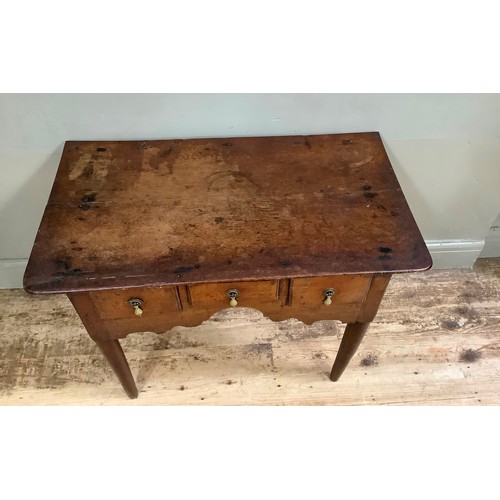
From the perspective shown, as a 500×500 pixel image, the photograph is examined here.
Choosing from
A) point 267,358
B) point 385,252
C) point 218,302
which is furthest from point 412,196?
point 218,302

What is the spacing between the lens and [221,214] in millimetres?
1144

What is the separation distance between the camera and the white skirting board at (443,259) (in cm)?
176

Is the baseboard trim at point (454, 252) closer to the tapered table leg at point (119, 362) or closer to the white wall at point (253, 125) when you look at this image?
the white wall at point (253, 125)

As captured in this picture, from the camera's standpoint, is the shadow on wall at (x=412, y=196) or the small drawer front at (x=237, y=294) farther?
the shadow on wall at (x=412, y=196)

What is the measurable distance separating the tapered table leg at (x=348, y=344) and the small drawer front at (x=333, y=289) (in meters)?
0.16

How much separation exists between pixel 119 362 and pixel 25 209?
→ 66 cm

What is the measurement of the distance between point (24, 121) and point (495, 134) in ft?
4.80

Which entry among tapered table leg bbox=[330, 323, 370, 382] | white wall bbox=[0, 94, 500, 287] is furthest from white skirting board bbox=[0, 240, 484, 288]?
tapered table leg bbox=[330, 323, 370, 382]

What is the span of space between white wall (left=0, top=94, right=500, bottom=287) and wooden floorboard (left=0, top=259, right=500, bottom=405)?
0.46 m

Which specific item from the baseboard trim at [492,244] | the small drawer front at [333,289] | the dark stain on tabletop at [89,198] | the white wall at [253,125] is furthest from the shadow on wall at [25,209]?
the baseboard trim at [492,244]

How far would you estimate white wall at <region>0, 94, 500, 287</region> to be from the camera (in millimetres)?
1287

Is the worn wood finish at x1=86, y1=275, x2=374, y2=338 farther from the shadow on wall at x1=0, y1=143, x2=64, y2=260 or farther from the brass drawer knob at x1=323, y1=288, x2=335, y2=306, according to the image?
the shadow on wall at x1=0, y1=143, x2=64, y2=260
